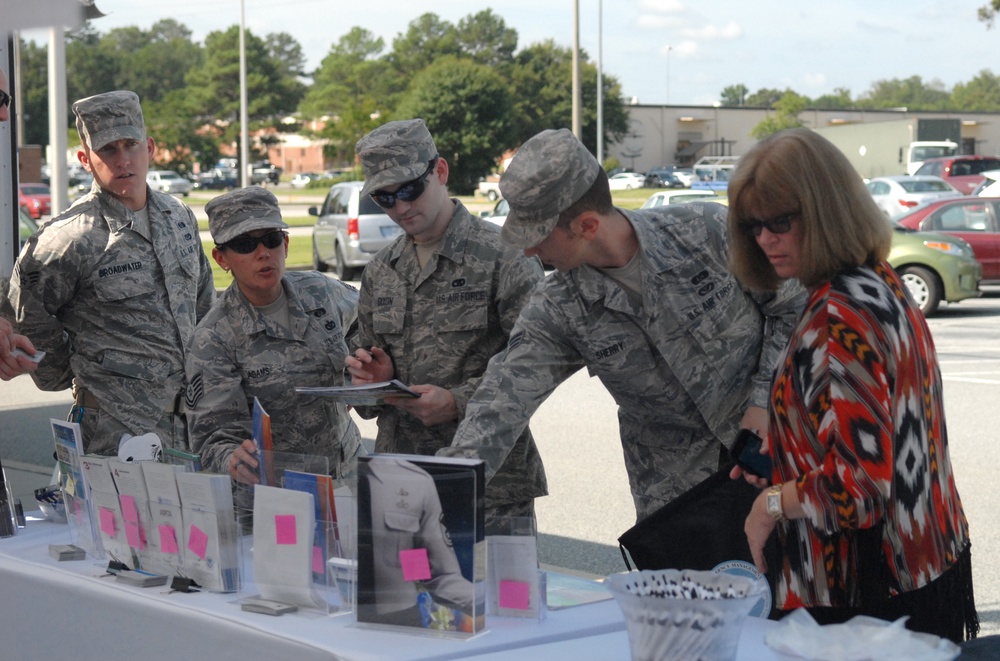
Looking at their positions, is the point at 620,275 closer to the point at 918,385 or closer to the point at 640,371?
the point at 640,371

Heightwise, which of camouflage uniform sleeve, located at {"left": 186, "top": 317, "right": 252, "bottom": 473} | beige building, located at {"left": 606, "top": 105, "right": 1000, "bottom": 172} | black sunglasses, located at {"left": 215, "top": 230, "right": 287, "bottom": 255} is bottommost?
camouflage uniform sleeve, located at {"left": 186, "top": 317, "right": 252, "bottom": 473}

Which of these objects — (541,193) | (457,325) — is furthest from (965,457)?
(541,193)

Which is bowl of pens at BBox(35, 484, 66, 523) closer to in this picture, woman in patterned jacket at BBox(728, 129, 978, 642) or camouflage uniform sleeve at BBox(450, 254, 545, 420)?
camouflage uniform sleeve at BBox(450, 254, 545, 420)

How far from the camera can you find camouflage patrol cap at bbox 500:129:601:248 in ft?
8.89

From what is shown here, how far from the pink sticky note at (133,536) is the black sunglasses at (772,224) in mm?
1569

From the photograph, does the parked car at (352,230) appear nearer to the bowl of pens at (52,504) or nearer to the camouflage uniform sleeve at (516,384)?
the bowl of pens at (52,504)

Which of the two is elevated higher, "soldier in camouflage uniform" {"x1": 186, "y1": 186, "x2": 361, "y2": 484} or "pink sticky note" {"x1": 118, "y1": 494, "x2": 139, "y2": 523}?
"soldier in camouflage uniform" {"x1": 186, "y1": 186, "x2": 361, "y2": 484}

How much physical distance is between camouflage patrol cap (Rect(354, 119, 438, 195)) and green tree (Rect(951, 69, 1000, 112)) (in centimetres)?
14090

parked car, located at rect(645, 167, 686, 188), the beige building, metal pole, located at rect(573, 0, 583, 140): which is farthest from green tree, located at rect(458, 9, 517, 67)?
metal pole, located at rect(573, 0, 583, 140)

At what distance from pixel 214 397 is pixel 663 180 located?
210ft

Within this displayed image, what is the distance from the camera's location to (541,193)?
107 inches

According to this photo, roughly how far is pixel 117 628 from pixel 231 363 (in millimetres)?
958

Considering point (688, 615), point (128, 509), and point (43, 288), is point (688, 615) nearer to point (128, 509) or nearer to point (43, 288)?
point (128, 509)

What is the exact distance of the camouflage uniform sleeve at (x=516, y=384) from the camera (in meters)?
2.87
